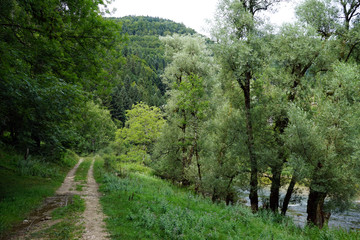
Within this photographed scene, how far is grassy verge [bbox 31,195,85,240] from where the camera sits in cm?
641

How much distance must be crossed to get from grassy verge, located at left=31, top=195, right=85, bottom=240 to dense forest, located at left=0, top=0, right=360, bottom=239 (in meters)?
2.04

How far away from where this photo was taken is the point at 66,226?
23.6 ft

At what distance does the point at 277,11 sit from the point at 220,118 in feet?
31.1

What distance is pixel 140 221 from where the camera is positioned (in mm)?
7875

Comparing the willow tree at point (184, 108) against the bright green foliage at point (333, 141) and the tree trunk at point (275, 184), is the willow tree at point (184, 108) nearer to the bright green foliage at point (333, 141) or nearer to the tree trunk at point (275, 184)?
the tree trunk at point (275, 184)

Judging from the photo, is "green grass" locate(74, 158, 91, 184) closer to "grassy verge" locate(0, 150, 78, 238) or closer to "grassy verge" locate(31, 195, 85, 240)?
"grassy verge" locate(0, 150, 78, 238)

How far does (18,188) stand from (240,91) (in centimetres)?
1618

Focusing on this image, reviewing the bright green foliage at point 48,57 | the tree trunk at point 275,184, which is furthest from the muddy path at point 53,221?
the tree trunk at point 275,184

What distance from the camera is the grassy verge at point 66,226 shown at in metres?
6.41

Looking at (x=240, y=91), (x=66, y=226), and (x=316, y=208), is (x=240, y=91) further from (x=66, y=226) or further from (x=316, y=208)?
(x=66, y=226)

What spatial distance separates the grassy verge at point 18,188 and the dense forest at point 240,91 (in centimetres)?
80

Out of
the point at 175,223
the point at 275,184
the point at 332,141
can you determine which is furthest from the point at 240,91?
the point at 175,223

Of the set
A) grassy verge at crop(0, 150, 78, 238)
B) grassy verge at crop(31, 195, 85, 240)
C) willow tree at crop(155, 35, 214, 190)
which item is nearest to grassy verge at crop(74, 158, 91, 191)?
grassy verge at crop(0, 150, 78, 238)

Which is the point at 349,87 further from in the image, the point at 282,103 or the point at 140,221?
the point at 140,221
